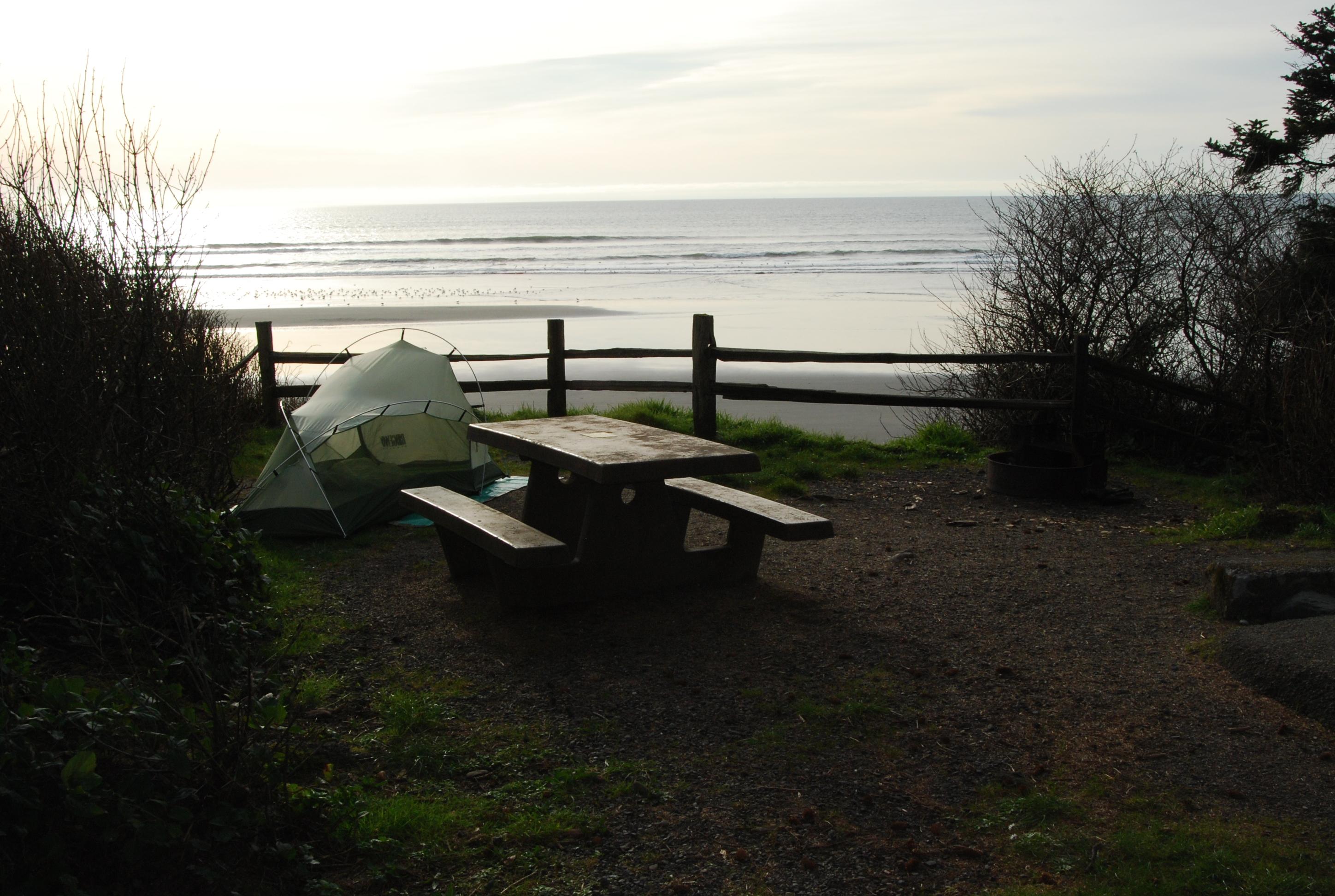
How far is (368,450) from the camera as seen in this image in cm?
700

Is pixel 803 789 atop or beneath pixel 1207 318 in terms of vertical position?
beneath

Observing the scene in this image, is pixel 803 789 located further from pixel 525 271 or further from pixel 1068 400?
pixel 525 271

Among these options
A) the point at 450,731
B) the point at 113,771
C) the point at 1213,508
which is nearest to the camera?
the point at 113,771

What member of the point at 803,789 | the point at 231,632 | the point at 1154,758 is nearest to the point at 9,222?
the point at 231,632

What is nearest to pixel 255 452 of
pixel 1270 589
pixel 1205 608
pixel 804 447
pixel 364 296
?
pixel 804 447

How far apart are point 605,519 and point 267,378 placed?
19.8 feet

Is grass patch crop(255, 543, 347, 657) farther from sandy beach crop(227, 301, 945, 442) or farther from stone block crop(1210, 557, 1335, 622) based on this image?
stone block crop(1210, 557, 1335, 622)

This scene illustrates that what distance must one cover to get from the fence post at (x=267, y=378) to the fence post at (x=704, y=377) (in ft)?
12.5

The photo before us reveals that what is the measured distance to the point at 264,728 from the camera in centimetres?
282

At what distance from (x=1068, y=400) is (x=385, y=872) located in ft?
22.3

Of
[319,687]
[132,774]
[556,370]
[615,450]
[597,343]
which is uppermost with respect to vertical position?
[597,343]

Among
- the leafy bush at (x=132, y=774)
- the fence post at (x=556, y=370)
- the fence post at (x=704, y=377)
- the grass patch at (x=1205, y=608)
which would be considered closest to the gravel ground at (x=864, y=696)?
the grass patch at (x=1205, y=608)

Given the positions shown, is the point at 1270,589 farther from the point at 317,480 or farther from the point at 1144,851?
the point at 317,480

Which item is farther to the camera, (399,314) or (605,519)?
(399,314)
